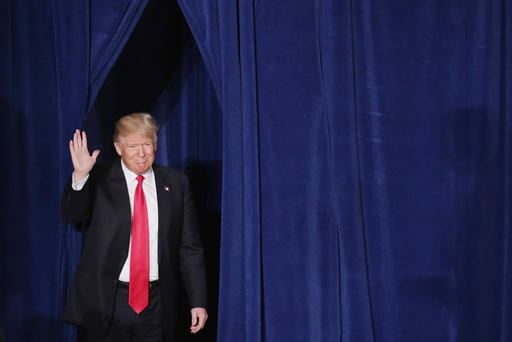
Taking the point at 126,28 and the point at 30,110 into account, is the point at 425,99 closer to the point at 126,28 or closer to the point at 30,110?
the point at 126,28

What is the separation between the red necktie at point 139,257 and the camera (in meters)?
2.25

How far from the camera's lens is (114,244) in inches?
89.4

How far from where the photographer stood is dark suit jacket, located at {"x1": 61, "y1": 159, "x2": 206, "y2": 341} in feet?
7.36

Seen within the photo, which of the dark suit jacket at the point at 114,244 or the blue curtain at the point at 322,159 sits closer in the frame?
the dark suit jacket at the point at 114,244

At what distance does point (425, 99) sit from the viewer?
2559mm

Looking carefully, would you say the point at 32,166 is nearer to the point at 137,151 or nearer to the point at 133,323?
the point at 137,151

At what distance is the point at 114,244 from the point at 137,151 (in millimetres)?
455

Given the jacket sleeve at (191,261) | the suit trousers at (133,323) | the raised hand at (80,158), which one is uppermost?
the raised hand at (80,158)

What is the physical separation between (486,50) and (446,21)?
0.86ft

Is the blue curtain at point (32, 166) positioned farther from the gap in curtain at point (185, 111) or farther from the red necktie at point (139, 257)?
the gap in curtain at point (185, 111)

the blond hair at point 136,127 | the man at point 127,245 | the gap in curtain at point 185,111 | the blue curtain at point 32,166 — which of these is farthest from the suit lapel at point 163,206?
the gap in curtain at point 185,111

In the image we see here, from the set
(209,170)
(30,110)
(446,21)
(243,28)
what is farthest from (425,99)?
(30,110)

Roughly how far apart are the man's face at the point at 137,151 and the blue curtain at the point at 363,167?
1.25 feet

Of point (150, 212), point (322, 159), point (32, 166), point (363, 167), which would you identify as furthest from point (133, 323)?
point (363, 167)
